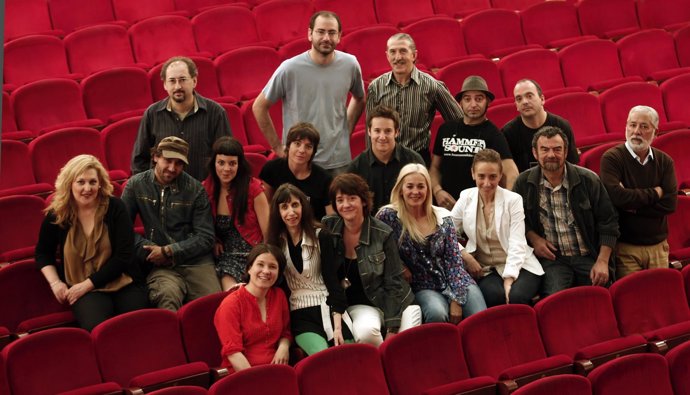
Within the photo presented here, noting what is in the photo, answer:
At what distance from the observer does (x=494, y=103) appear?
290 cm

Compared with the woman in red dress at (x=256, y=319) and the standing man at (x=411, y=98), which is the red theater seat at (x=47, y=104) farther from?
the woman in red dress at (x=256, y=319)

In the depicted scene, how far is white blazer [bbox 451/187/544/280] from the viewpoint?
86.4 inches

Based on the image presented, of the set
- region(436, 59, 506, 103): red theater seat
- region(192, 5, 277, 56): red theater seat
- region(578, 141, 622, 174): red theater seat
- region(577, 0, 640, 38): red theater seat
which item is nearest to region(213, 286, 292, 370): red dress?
region(578, 141, 622, 174): red theater seat

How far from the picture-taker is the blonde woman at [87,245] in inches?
79.0

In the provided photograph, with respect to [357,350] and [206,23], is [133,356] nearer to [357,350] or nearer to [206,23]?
[357,350]

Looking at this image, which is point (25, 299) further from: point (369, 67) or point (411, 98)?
point (369, 67)

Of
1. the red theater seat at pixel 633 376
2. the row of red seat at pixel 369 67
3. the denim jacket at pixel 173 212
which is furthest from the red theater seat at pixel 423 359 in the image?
the row of red seat at pixel 369 67

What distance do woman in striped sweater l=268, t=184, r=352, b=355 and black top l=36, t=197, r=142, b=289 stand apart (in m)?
0.29

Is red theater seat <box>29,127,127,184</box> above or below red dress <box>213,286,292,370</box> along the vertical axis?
above

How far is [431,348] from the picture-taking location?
191cm

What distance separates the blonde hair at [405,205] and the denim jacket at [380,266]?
64mm

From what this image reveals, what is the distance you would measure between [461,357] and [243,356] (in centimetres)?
41

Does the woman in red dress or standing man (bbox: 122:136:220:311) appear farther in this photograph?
standing man (bbox: 122:136:220:311)

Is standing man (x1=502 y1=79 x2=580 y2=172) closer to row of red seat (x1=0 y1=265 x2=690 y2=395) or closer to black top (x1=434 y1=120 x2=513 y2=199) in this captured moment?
black top (x1=434 y1=120 x2=513 y2=199)
